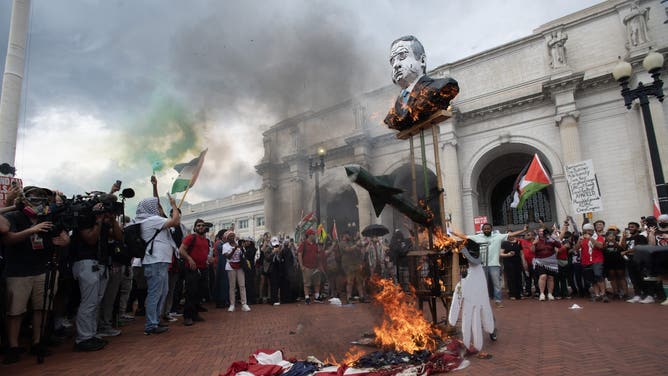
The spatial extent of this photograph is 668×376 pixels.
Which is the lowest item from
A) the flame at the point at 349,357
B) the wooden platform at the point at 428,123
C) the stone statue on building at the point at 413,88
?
the flame at the point at 349,357

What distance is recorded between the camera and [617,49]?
18.2m

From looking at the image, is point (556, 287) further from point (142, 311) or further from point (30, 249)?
point (30, 249)

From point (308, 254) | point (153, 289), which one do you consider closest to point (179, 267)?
point (153, 289)

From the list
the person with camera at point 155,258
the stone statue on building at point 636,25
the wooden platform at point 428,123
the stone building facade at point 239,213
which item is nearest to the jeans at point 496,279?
the wooden platform at point 428,123

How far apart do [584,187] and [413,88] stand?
955 cm

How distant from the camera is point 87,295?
16.8ft

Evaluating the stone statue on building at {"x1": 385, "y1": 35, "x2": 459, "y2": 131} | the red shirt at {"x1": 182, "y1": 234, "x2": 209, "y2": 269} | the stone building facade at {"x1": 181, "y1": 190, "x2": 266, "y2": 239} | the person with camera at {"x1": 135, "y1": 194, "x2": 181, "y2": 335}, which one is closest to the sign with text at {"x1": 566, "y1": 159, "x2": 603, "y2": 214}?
the stone statue on building at {"x1": 385, "y1": 35, "x2": 459, "y2": 131}

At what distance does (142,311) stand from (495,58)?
21.8m

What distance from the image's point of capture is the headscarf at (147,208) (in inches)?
250

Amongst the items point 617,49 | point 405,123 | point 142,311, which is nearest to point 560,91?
point 617,49

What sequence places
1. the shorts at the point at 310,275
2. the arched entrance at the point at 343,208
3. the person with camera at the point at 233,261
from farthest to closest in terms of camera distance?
the arched entrance at the point at 343,208 → the shorts at the point at 310,275 → the person with camera at the point at 233,261

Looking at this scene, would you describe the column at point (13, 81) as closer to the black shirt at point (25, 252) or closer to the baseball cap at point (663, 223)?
the black shirt at point (25, 252)

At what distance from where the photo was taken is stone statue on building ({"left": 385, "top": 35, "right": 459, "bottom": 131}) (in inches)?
192

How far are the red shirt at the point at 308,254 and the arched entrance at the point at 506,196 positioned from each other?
16.9m
